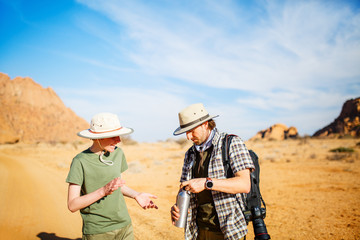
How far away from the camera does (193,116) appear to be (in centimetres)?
245

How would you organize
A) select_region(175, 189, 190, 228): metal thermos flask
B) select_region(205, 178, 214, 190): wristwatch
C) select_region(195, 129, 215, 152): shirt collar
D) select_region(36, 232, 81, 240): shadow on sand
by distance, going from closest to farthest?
1. select_region(205, 178, 214, 190): wristwatch
2. select_region(175, 189, 190, 228): metal thermos flask
3. select_region(195, 129, 215, 152): shirt collar
4. select_region(36, 232, 81, 240): shadow on sand

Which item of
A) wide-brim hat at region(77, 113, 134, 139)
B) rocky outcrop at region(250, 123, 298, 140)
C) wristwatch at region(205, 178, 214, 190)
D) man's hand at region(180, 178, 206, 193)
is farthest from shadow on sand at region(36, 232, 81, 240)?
rocky outcrop at region(250, 123, 298, 140)

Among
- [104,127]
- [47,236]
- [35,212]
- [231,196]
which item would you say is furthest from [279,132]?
[104,127]

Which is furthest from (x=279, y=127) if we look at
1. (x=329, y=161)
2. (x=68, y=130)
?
(x=68, y=130)

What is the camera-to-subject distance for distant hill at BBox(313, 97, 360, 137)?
4859 cm

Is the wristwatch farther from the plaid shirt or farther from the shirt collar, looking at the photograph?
the shirt collar

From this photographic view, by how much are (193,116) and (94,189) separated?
4.19ft

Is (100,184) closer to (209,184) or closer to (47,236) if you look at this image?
(209,184)

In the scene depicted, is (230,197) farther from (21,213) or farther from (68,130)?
(68,130)

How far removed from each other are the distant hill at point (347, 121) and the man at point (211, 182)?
175 ft

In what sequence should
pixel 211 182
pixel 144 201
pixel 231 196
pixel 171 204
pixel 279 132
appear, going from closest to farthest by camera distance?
1. pixel 211 182
2. pixel 231 196
3. pixel 144 201
4. pixel 171 204
5. pixel 279 132

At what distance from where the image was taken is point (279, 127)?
Result: 68250 millimetres

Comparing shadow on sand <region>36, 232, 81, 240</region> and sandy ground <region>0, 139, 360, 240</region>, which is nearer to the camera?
shadow on sand <region>36, 232, 81, 240</region>

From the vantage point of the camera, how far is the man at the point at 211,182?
2.12m
